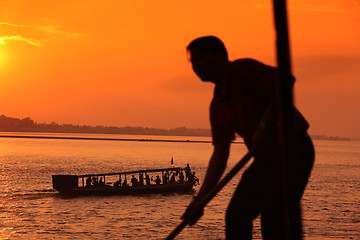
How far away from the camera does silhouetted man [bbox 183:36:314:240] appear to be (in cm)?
313

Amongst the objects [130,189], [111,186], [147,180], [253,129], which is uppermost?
[253,129]

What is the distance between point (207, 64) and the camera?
340 centimetres

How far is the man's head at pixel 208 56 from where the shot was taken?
3.36 meters

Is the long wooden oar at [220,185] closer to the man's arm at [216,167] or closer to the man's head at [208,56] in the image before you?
the man's arm at [216,167]

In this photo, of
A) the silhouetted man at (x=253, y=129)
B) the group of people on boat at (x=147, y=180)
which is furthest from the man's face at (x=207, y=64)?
the group of people on boat at (x=147, y=180)

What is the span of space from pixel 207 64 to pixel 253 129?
0.51 m

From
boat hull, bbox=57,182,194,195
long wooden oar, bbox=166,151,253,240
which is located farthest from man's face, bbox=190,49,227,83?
boat hull, bbox=57,182,194,195

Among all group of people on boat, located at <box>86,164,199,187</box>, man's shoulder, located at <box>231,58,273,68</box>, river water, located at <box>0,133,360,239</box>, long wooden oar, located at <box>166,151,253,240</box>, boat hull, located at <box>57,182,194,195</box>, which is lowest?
river water, located at <box>0,133,360,239</box>

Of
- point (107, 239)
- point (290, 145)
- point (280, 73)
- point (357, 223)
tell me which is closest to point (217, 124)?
point (290, 145)

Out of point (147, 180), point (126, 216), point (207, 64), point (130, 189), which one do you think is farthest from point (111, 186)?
point (207, 64)

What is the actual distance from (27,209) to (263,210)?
59252 mm

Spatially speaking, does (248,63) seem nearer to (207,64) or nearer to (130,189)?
(207,64)

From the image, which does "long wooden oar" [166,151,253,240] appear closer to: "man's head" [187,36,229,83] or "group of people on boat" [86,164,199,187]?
"man's head" [187,36,229,83]

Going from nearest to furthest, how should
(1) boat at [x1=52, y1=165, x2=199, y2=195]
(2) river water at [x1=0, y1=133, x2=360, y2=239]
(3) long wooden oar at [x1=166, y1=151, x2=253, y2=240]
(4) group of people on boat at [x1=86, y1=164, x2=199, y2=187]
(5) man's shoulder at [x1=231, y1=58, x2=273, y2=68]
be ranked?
1. (3) long wooden oar at [x1=166, y1=151, x2=253, y2=240]
2. (5) man's shoulder at [x1=231, y1=58, x2=273, y2=68]
3. (2) river water at [x1=0, y1=133, x2=360, y2=239]
4. (1) boat at [x1=52, y1=165, x2=199, y2=195]
5. (4) group of people on boat at [x1=86, y1=164, x2=199, y2=187]
